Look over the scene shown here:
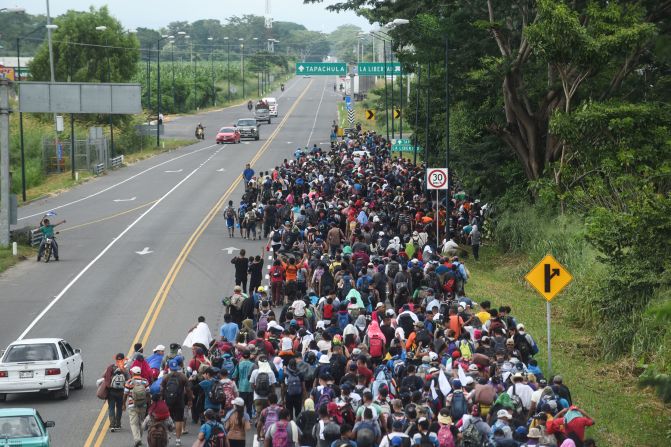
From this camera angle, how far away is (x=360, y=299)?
2497 centimetres

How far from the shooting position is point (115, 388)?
19969mm

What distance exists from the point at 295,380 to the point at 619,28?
19001mm

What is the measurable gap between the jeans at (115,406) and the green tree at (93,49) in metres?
78.1

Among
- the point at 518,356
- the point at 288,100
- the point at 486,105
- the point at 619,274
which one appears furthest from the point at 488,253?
the point at 288,100

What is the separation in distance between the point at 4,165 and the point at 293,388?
25.8 meters

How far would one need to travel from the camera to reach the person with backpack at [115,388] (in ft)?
65.4

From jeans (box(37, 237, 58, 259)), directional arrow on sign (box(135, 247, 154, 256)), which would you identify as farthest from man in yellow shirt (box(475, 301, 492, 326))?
jeans (box(37, 237, 58, 259))

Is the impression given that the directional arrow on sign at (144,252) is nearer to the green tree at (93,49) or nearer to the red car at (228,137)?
the red car at (228,137)

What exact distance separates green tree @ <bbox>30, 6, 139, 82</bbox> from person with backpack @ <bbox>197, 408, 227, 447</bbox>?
8229 cm

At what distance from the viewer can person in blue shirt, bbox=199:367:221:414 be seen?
61.2ft

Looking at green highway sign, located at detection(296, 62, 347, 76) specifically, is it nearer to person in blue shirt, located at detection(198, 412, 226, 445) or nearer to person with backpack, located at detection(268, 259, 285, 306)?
person with backpack, located at detection(268, 259, 285, 306)

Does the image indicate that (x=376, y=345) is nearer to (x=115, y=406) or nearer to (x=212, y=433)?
(x=115, y=406)

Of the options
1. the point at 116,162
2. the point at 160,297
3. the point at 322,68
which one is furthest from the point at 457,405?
the point at 322,68

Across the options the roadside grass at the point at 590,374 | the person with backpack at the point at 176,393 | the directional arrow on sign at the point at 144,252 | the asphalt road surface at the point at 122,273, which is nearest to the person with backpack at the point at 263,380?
the person with backpack at the point at 176,393
